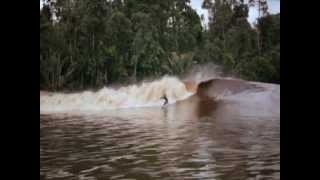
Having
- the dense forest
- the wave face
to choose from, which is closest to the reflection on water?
the wave face

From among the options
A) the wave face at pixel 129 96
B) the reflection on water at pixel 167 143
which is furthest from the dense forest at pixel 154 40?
the reflection on water at pixel 167 143

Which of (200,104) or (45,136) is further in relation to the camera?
(200,104)

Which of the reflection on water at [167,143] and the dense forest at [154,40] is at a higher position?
the dense forest at [154,40]

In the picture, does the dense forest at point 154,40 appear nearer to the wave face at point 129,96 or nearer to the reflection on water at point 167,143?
the wave face at point 129,96

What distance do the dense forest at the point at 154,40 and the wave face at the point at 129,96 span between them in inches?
2.2

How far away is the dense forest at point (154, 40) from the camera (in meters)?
2.85

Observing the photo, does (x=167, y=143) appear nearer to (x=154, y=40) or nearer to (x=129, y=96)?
(x=129, y=96)

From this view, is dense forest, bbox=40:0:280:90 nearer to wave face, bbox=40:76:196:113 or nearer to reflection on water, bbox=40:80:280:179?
wave face, bbox=40:76:196:113

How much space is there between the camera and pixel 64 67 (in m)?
2.85

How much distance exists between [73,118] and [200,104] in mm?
787

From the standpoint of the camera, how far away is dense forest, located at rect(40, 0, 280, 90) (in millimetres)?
2854
